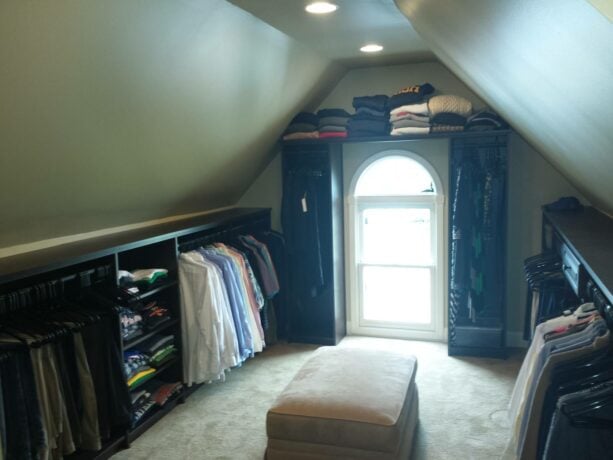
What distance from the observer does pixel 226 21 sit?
2584 mm

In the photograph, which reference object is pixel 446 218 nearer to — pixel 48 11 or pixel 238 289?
pixel 238 289

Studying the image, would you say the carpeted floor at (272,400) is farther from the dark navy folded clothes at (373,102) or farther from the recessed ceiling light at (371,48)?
the recessed ceiling light at (371,48)

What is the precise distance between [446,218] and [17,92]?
342 centimetres

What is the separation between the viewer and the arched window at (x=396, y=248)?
4.63 metres

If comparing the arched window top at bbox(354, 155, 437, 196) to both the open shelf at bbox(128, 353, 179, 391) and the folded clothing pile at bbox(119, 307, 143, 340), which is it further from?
the folded clothing pile at bbox(119, 307, 143, 340)

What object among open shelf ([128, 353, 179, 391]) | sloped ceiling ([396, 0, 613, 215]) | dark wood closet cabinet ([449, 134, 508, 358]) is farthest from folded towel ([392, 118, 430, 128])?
open shelf ([128, 353, 179, 391])

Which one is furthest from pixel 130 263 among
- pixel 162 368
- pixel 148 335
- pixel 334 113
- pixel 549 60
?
pixel 549 60

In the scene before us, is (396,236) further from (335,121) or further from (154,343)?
(154,343)

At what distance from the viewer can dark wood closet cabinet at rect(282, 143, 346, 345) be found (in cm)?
450

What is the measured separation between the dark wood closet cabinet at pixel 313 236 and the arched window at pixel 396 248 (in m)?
0.23

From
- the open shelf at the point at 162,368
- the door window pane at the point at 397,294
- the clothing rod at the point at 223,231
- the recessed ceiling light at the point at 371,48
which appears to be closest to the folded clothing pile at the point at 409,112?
the recessed ceiling light at the point at 371,48

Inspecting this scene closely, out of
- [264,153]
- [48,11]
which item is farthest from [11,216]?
[264,153]

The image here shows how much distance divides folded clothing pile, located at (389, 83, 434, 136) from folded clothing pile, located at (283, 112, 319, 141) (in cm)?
62

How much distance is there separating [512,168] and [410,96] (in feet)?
3.23
